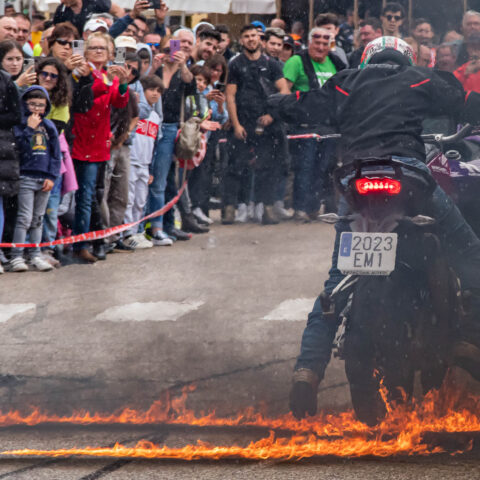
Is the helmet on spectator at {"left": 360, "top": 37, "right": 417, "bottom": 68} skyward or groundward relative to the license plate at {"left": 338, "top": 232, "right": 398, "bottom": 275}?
skyward

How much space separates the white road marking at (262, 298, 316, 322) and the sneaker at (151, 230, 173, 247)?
10.7 ft

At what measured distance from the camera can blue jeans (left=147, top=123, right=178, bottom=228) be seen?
11.8 m

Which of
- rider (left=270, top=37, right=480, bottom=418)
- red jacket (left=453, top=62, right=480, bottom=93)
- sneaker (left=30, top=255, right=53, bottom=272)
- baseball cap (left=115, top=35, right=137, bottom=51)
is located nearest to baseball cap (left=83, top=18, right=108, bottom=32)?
baseball cap (left=115, top=35, right=137, bottom=51)

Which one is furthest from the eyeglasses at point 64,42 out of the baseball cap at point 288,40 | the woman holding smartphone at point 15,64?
the baseball cap at point 288,40

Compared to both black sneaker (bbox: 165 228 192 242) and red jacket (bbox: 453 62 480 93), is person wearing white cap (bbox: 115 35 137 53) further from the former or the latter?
red jacket (bbox: 453 62 480 93)

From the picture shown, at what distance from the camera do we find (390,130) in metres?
5.16

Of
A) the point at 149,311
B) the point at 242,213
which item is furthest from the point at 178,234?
the point at 149,311

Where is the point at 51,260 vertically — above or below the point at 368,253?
below

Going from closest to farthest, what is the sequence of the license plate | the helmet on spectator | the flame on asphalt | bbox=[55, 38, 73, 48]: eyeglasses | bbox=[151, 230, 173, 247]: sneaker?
the flame on asphalt
the license plate
the helmet on spectator
bbox=[55, 38, 73, 48]: eyeglasses
bbox=[151, 230, 173, 247]: sneaker

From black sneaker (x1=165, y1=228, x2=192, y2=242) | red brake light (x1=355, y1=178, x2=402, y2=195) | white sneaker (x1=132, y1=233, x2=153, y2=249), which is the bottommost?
black sneaker (x1=165, y1=228, x2=192, y2=242)

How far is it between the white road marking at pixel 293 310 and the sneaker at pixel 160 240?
10.7ft

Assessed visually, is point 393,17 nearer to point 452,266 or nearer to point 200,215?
point 200,215

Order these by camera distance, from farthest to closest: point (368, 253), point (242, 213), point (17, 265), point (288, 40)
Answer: point (288, 40) < point (242, 213) < point (17, 265) < point (368, 253)

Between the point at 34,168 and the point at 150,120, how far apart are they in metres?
2.16
